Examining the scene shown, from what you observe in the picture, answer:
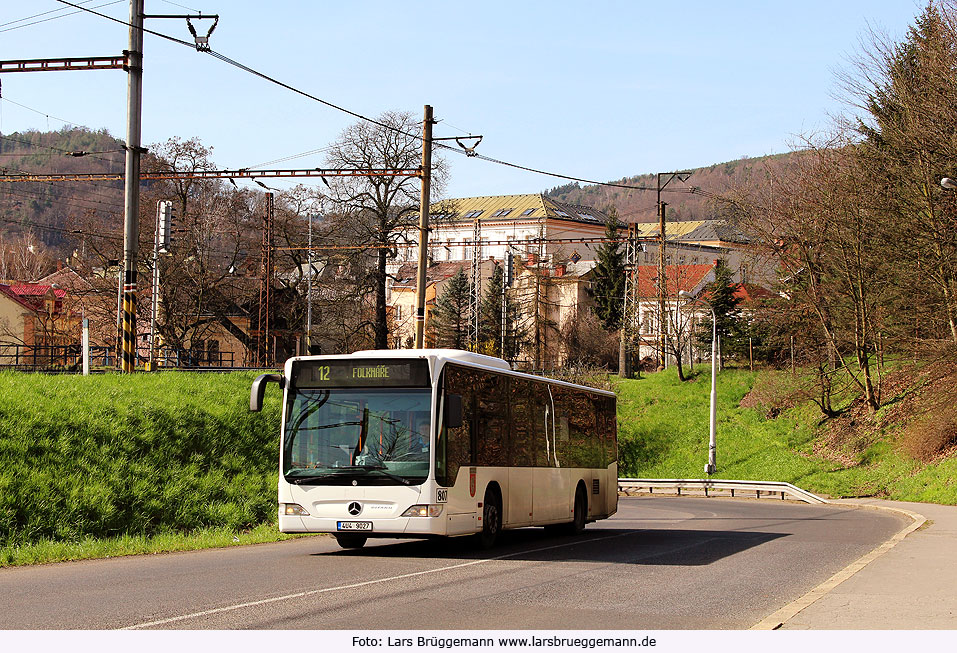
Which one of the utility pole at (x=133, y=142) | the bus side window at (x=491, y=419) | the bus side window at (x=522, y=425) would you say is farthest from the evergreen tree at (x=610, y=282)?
the bus side window at (x=491, y=419)

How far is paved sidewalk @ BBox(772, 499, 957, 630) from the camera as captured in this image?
377 inches

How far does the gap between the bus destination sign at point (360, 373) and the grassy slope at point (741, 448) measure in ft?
79.3

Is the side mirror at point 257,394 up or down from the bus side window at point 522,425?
up

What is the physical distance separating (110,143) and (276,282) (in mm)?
66696

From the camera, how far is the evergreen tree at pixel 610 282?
9456 cm

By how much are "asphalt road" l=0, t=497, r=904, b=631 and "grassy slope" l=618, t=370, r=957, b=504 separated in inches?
786

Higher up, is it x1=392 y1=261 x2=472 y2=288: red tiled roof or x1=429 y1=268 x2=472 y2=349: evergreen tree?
x1=392 y1=261 x2=472 y2=288: red tiled roof

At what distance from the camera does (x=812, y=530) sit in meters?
24.6

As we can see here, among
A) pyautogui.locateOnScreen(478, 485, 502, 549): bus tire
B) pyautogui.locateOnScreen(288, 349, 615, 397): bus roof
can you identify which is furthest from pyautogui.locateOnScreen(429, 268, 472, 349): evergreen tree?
pyautogui.locateOnScreen(478, 485, 502, 549): bus tire

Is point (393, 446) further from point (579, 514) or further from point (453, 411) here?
point (579, 514)

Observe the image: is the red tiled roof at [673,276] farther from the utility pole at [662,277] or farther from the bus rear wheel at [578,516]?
the bus rear wheel at [578,516]

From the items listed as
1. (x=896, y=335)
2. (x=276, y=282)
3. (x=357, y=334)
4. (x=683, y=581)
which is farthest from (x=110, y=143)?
(x=683, y=581)

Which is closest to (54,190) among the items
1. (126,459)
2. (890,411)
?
(890,411)

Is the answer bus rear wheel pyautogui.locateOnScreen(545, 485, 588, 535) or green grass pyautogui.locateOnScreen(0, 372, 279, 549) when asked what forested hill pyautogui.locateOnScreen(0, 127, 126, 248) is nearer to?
green grass pyautogui.locateOnScreen(0, 372, 279, 549)
